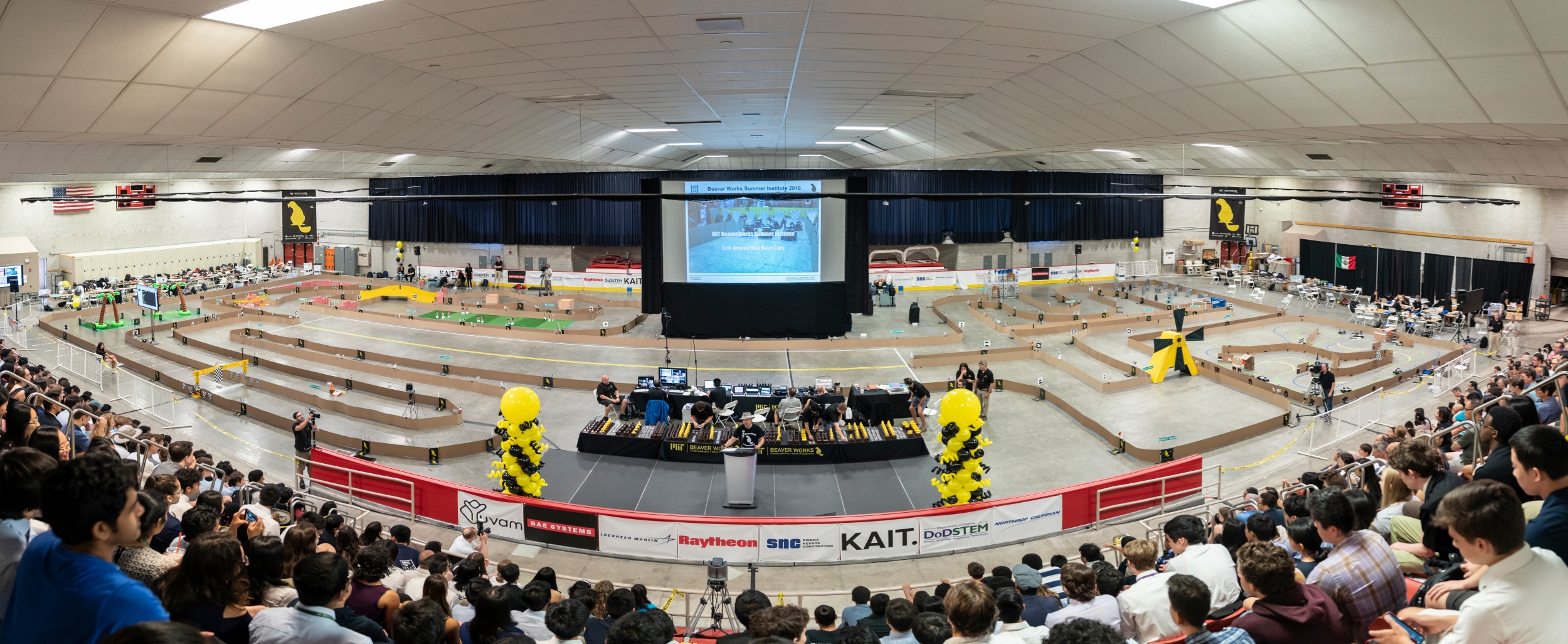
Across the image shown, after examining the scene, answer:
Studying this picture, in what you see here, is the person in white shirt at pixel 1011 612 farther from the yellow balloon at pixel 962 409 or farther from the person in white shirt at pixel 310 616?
the yellow balloon at pixel 962 409

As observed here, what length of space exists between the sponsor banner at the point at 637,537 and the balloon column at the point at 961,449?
345 cm

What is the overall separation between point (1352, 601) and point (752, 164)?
30018mm

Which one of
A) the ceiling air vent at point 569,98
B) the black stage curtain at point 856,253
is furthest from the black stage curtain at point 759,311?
the ceiling air vent at point 569,98

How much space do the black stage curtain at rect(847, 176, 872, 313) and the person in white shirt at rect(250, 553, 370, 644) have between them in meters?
16.9

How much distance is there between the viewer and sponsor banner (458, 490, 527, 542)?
9906mm

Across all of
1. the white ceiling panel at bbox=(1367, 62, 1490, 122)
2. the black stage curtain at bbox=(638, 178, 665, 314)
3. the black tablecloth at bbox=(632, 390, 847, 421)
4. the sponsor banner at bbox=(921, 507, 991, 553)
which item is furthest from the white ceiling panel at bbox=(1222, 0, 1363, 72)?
the black stage curtain at bbox=(638, 178, 665, 314)

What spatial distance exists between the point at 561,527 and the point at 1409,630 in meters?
8.21

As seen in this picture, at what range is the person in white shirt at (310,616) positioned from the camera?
307 cm

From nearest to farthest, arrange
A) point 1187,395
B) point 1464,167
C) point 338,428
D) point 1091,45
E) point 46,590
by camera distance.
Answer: point 46,590
point 1091,45
point 338,428
point 1187,395
point 1464,167

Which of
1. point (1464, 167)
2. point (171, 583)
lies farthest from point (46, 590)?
point (1464, 167)

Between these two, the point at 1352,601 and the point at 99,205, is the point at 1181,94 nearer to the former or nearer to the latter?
the point at 1352,601

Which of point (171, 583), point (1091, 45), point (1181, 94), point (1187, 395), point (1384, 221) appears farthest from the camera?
point (1384, 221)

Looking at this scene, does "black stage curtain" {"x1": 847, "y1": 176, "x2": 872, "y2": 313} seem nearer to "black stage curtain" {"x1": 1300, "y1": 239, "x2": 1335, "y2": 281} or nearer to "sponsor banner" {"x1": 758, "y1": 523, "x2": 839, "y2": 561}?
"sponsor banner" {"x1": 758, "y1": 523, "x2": 839, "y2": 561}

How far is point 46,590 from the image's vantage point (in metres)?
2.31
